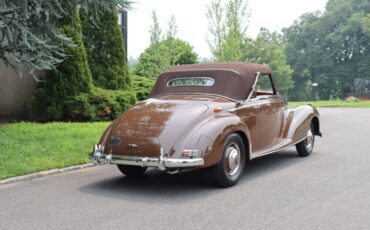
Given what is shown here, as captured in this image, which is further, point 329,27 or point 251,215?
point 329,27

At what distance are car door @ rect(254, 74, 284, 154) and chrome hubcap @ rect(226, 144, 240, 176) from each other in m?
0.77

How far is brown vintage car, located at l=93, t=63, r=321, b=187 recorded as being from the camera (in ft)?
20.2

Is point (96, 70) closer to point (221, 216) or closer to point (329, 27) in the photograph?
point (221, 216)

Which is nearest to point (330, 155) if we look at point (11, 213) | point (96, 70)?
point (11, 213)

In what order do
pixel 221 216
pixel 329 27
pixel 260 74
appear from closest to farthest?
pixel 221 216
pixel 260 74
pixel 329 27

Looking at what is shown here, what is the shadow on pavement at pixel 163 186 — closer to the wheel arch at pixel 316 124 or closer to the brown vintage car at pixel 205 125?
the brown vintage car at pixel 205 125

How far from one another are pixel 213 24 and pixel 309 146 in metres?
12.2

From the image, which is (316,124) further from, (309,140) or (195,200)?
(195,200)

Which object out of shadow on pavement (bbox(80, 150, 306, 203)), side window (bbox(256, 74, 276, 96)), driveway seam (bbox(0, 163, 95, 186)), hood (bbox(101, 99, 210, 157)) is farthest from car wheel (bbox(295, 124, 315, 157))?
driveway seam (bbox(0, 163, 95, 186))

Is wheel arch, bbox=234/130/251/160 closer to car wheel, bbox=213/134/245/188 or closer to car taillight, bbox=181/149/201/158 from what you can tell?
car wheel, bbox=213/134/245/188

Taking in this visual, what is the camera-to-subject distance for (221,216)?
5125mm

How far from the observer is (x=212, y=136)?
625 centimetres

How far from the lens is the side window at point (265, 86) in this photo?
8.25m

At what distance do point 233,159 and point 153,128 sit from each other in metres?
1.25
